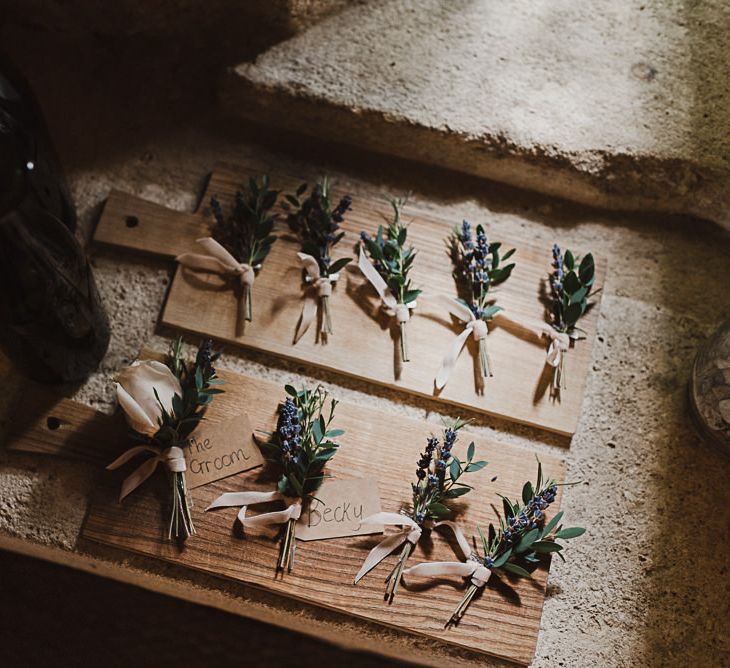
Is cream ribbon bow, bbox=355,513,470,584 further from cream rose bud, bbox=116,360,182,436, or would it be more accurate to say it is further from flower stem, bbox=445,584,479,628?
cream rose bud, bbox=116,360,182,436

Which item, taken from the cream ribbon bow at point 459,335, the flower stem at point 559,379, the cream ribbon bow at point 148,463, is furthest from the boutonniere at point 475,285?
the cream ribbon bow at point 148,463

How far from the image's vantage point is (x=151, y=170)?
133 centimetres

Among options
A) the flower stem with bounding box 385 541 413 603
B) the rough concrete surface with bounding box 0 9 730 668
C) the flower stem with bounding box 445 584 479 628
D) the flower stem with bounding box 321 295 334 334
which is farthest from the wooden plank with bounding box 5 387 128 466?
the flower stem with bounding box 445 584 479 628

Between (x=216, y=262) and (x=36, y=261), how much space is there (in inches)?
12.3

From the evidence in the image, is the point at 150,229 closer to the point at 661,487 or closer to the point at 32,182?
the point at 32,182

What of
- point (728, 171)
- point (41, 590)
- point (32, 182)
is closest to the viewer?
point (41, 590)

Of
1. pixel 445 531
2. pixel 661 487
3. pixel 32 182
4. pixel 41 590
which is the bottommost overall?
pixel 41 590

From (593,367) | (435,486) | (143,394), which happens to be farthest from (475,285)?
(143,394)

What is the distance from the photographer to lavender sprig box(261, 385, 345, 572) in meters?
1.05

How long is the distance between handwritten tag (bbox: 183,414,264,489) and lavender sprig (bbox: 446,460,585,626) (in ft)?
1.22

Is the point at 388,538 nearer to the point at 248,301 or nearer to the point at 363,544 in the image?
the point at 363,544

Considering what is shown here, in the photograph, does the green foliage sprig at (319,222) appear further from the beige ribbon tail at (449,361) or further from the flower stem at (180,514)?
the flower stem at (180,514)

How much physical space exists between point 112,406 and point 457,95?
0.82m

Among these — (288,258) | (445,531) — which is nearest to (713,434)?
(445,531)
